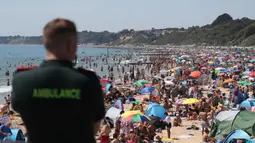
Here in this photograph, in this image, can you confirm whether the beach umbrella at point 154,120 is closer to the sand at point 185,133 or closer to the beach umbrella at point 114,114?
the sand at point 185,133

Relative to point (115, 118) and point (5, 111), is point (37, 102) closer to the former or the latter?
point (115, 118)

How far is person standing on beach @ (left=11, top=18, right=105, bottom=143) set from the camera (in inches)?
57.7

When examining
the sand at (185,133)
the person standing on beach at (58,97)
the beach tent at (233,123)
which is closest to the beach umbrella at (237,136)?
the beach tent at (233,123)

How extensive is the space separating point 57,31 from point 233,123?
32.0 ft

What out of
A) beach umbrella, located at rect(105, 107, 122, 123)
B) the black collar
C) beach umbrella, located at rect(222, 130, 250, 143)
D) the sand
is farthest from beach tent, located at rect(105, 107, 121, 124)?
the black collar

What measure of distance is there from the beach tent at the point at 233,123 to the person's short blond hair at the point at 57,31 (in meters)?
9.61

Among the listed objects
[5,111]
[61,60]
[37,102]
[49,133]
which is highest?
[61,60]

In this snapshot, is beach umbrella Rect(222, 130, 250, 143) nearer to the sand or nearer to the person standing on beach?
the sand

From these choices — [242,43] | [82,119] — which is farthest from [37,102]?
[242,43]

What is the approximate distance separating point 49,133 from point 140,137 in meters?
9.66

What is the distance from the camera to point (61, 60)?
1554 millimetres

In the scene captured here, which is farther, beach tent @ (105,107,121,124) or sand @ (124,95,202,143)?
beach tent @ (105,107,121,124)

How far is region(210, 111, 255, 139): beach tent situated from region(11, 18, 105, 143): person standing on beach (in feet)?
31.4

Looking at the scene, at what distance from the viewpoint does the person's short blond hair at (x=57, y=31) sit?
4.95 ft
